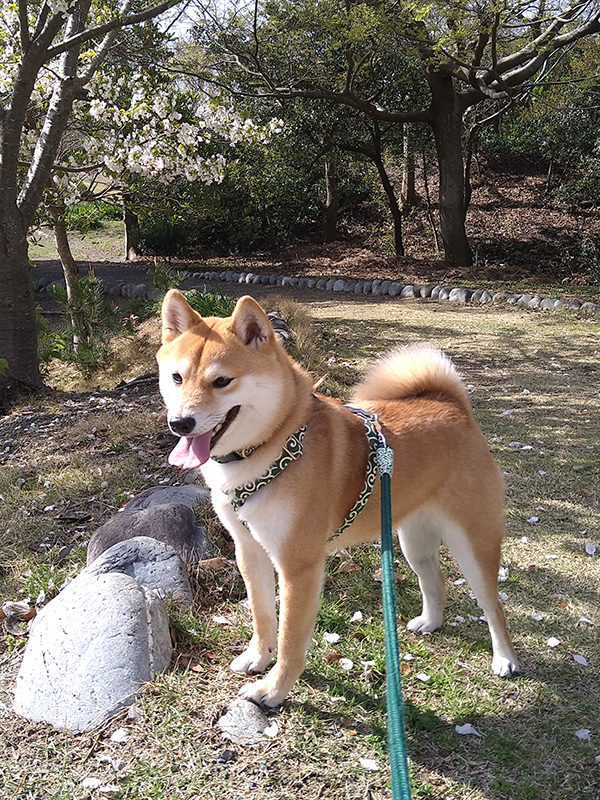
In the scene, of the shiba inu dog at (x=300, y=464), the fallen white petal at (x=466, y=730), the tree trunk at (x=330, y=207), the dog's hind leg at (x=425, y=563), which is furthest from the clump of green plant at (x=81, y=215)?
the tree trunk at (x=330, y=207)

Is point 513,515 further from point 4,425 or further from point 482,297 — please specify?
point 482,297

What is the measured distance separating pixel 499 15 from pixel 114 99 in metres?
6.18

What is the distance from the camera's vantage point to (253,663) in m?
2.85

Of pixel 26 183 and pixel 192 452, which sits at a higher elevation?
pixel 26 183

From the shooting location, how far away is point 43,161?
705 cm

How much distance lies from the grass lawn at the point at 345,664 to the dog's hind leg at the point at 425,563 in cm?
9

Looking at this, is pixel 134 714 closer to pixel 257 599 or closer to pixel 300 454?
pixel 257 599

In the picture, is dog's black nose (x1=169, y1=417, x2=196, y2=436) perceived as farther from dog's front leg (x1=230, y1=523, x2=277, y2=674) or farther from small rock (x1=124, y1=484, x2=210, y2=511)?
small rock (x1=124, y1=484, x2=210, y2=511)

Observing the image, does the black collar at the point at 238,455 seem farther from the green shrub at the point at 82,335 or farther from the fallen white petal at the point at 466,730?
the green shrub at the point at 82,335

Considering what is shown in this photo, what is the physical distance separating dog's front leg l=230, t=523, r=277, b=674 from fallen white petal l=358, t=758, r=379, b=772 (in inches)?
23.9

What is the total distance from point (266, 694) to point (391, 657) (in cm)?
93

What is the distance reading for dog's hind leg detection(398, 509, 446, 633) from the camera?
305 cm

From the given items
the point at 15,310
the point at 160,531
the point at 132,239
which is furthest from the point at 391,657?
the point at 132,239

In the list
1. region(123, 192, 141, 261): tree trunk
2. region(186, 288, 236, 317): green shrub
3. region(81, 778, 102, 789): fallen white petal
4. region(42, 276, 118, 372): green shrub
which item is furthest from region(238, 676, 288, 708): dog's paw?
region(123, 192, 141, 261): tree trunk
